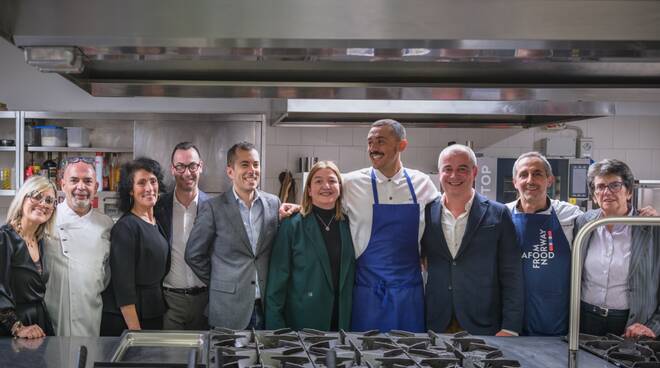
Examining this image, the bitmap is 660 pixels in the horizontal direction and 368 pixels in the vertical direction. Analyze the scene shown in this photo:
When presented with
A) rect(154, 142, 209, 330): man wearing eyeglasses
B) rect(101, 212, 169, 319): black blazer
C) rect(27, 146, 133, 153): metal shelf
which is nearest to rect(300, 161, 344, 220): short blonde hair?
rect(154, 142, 209, 330): man wearing eyeglasses

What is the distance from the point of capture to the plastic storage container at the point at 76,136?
4.86 m

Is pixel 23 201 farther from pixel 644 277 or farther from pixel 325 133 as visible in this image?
pixel 325 133

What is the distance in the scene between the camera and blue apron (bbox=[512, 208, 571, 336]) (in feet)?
9.30

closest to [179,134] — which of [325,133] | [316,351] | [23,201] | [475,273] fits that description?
[325,133]

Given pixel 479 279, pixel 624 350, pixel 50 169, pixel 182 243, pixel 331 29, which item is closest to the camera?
pixel 331 29

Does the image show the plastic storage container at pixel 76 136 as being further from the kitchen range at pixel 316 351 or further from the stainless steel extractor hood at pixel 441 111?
the kitchen range at pixel 316 351

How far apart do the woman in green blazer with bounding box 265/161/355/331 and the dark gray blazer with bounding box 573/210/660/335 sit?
1218mm

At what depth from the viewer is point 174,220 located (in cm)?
322

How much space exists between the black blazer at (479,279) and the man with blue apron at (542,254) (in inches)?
2.4

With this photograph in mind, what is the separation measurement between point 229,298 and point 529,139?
374 cm

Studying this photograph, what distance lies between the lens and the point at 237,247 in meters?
2.98

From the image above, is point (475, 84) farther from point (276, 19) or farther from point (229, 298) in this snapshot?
point (229, 298)

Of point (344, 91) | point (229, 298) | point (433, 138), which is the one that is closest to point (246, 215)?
point (229, 298)

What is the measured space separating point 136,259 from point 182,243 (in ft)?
0.95
